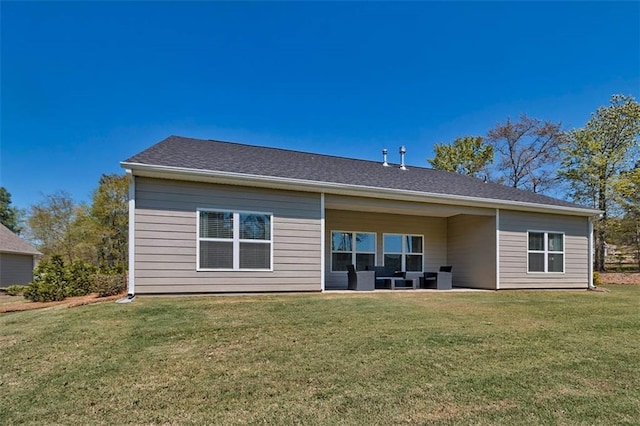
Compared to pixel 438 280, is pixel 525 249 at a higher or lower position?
higher

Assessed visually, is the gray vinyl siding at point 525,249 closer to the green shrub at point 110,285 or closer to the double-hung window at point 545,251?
the double-hung window at point 545,251

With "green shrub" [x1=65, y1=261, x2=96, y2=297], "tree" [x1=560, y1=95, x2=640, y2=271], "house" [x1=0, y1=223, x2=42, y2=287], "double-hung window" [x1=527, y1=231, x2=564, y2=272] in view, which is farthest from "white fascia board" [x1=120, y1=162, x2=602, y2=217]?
"house" [x1=0, y1=223, x2=42, y2=287]

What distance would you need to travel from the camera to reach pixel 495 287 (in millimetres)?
11258

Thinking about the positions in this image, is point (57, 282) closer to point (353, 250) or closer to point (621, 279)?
point (353, 250)

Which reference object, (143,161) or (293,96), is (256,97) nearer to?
(293,96)

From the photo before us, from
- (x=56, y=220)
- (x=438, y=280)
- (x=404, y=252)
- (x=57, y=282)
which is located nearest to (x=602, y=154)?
(x=404, y=252)

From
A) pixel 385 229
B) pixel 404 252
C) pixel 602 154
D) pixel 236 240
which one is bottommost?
pixel 404 252

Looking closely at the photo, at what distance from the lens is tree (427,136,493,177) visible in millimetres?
28422

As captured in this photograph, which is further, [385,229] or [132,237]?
[385,229]

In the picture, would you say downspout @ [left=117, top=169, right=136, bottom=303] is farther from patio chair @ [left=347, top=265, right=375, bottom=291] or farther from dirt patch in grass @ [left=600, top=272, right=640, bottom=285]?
dirt patch in grass @ [left=600, top=272, right=640, bottom=285]

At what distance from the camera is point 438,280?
11266 mm

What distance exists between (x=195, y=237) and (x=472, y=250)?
29.1ft

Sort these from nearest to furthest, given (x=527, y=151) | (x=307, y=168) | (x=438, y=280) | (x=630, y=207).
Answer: (x=307, y=168) → (x=438, y=280) → (x=630, y=207) → (x=527, y=151)

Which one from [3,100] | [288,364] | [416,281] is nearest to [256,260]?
[288,364]
